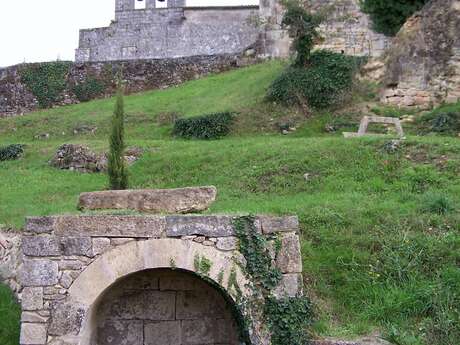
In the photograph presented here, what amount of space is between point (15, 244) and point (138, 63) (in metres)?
16.1

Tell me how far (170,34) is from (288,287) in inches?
A: 995

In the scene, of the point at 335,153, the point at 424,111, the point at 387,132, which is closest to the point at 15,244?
the point at 335,153

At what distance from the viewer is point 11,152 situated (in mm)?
17125

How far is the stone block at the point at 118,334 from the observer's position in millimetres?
7785

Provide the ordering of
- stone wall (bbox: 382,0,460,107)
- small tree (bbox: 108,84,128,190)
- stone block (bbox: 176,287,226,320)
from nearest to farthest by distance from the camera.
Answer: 1. stone block (bbox: 176,287,226,320)
2. small tree (bbox: 108,84,128,190)
3. stone wall (bbox: 382,0,460,107)

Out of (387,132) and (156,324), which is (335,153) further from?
(156,324)

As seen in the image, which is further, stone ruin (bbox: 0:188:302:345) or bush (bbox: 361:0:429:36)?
bush (bbox: 361:0:429:36)

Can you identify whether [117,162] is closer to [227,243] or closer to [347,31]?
[227,243]

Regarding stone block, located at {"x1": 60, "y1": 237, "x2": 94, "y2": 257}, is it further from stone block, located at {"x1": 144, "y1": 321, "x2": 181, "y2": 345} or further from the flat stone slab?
stone block, located at {"x1": 144, "y1": 321, "x2": 181, "y2": 345}

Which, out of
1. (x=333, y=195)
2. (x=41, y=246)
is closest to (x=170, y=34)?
(x=333, y=195)

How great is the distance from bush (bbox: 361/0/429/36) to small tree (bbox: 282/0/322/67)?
7.91ft

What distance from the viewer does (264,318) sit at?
6.81m

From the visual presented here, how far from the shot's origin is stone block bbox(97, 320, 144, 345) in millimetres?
7785

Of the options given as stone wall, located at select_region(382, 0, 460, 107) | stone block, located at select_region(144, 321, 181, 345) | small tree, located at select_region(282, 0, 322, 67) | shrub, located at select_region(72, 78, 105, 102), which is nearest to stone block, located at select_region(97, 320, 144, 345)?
stone block, located at select_region(144, 321, 181, 345)
